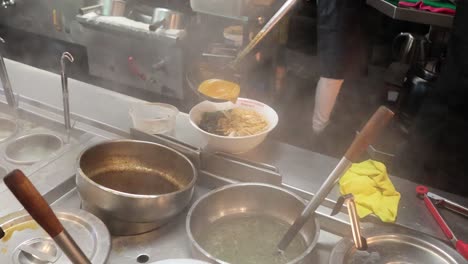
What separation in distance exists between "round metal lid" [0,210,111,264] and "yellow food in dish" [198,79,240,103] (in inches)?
24.7

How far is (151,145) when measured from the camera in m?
1.25

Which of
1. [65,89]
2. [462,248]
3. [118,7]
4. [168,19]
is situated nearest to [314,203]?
[462,248]

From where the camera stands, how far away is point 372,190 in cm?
120

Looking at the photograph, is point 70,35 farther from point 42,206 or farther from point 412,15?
point 42,206

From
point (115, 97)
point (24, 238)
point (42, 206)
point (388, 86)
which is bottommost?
point (388, 86)

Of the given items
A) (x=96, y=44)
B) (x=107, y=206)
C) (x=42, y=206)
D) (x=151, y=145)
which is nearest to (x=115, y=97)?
(x=151, y=145)

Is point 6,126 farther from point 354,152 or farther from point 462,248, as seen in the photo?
point 462,248

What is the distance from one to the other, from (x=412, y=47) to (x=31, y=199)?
2496 mm

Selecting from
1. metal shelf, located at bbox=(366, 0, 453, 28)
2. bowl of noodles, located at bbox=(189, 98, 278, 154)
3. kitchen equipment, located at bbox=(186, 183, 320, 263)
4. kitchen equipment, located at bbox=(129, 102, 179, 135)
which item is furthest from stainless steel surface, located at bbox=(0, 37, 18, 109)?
metal shelf, located at bbox=(366, 0, 453, 28)

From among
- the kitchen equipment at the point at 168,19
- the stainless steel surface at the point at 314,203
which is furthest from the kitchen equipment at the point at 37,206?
the kitchen equipment at the point at 168,19

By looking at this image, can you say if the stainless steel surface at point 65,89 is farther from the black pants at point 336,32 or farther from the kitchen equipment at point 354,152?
the black pants at point 336,32

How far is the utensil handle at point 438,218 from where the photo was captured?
111 cm

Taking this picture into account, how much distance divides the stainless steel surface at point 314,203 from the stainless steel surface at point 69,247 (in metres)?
0.48

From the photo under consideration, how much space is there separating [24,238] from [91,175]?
24cm
